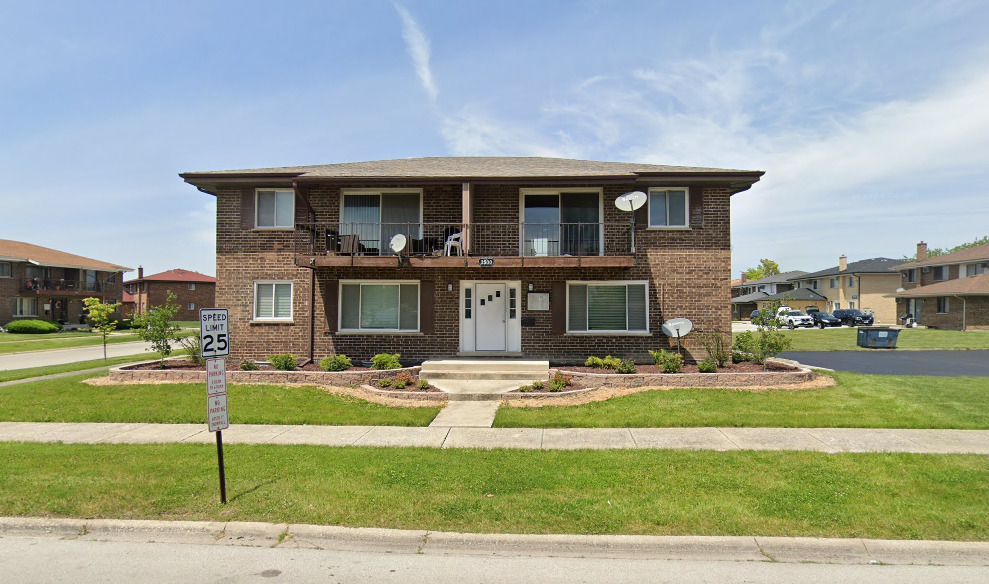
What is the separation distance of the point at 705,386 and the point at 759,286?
63450 mm

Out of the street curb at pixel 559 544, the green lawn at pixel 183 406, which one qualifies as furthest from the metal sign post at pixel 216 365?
the green lawn at pixel 183 406

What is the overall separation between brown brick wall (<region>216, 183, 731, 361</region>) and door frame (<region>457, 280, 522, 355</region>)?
0.55ft

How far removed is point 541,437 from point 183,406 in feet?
22.5

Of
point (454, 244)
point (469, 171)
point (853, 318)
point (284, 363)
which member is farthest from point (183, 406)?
point (853, 318)

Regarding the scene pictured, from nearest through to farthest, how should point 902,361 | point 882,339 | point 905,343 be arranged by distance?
point 902,361 → point 882,339 → point 905,343

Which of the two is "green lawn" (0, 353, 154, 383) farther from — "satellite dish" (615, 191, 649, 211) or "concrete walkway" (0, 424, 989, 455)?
"satellite dish" (615, 191, 649, 211)

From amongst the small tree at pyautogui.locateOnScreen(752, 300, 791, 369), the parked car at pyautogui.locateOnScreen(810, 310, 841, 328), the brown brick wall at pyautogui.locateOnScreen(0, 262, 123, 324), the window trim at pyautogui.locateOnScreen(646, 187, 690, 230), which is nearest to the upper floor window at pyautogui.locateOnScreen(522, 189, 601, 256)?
the window trim at pyautogui.locateOnScreen(646, 187, 690, 230)

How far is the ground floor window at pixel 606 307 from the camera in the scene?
14.5 meters

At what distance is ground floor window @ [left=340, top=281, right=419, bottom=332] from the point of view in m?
14.9

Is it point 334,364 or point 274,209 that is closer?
point 334,364

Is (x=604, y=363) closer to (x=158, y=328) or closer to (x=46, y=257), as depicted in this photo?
(x=158, y=328)

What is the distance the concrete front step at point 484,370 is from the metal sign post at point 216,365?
7.15 m

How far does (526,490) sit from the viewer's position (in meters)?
5.60

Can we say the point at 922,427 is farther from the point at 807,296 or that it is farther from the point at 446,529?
the point at 807,296
